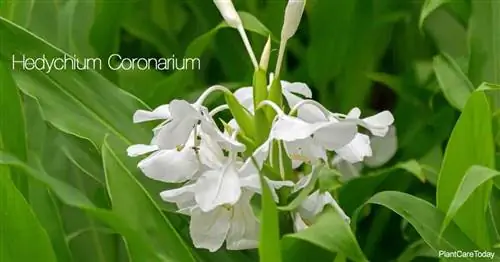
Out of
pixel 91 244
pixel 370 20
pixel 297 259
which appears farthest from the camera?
pixel 370 20

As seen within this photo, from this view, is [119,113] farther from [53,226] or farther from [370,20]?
[370,20]

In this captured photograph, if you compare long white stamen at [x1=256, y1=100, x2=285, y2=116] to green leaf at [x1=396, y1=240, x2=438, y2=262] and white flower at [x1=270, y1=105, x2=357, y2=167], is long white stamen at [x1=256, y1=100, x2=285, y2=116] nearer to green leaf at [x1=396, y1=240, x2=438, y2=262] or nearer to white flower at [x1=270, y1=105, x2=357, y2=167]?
white flower at [x1=270, y1=105, x2=357, y2=167]

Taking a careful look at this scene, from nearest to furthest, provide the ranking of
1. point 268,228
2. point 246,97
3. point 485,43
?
point 268,228, point 246,97, point 485,43

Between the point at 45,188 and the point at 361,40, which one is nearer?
the point at 45,188

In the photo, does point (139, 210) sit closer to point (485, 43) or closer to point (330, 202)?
point (330, 202)

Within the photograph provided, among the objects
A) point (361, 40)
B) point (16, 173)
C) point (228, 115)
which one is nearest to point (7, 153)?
point (16, 173)

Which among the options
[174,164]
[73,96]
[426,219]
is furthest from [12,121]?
[426,219]
